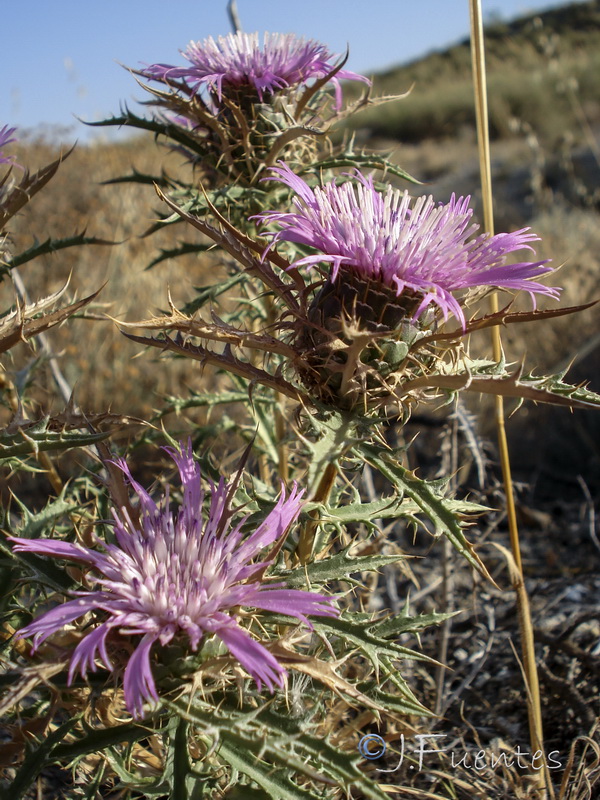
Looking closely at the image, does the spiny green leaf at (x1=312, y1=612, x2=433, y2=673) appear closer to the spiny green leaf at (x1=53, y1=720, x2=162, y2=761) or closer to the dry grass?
the spiny green leaf at (x1=53, y1=720, x2=162, y2=761)

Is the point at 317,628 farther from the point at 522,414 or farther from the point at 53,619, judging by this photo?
the point at 522,414

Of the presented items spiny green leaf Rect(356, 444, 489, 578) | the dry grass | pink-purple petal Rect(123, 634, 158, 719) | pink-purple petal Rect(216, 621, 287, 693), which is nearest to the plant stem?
spiny green leaf Rect(356, 444, 489, 578)

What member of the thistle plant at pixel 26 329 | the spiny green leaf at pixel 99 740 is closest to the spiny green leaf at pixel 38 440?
the thistle plant at pixel 26 329

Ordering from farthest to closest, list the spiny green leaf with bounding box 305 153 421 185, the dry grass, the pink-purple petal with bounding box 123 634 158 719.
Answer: the dry grass → the spiny green leaf with bounding box 305 153 421 185 → the pink-purple petal with bounding box 123 634 158 719

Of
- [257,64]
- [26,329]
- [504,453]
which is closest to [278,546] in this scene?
[26,329]

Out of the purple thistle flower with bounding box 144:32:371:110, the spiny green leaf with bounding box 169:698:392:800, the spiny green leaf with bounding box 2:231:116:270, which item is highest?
the purple thistle flower with bounding box 144:32:371:110

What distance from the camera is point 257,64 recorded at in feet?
6.79

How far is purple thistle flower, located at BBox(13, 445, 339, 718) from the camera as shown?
3.67ft

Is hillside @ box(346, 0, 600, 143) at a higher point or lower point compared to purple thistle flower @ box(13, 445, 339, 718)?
higher

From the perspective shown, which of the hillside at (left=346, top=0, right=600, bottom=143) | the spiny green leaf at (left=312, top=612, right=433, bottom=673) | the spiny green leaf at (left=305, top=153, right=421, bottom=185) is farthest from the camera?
the hillside at (left=346, top=0, right=600, bottom=143)

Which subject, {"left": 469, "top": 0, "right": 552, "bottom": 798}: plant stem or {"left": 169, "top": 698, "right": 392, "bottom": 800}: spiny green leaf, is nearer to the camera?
{"left": 169, "top": 698, "right": 392, "bottom": 800}: spiny green leaf

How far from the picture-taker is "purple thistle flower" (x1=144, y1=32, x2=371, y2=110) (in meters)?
2.02

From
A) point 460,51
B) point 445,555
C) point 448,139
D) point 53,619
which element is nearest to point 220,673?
point 53,619

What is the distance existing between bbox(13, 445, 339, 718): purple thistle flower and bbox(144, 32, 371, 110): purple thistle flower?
1259 millimetres
